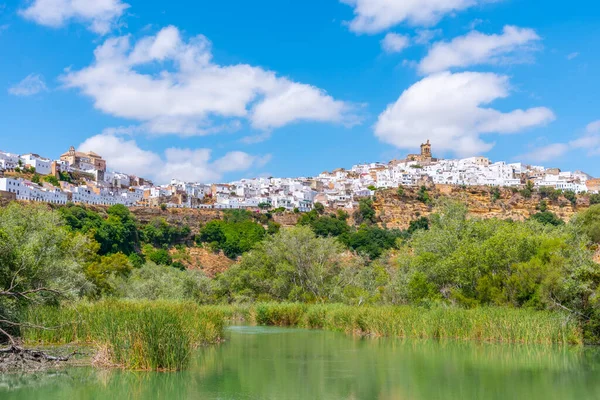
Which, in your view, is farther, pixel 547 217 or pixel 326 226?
pixel 547 217

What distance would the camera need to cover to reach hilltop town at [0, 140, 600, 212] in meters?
107

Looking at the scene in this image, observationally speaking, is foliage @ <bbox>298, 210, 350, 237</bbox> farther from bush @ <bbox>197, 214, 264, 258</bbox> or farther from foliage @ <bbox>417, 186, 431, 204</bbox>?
foliage @ <bbox>417, 186, 431, 204</bbox>

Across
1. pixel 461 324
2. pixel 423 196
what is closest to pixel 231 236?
pixel 423 196

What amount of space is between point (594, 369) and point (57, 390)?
14.9m

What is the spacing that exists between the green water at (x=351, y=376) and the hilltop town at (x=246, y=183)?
267 ft

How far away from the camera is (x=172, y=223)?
313 feet

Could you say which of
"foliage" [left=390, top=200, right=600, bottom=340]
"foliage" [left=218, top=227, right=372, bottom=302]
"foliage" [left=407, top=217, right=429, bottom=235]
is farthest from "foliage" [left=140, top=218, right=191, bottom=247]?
"foliage" [left=390, top=200, right=600, bottom=340]

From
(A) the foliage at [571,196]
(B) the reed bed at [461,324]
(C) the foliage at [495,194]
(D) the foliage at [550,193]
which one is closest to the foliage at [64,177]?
(C) the foliage at [495,194]

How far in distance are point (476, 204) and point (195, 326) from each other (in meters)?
97.3

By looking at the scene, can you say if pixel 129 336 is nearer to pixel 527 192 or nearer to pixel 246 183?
pixel 527 192

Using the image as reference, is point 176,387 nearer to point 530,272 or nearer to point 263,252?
point 530,272

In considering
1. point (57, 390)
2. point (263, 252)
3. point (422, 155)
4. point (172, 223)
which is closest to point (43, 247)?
point (57, 390)

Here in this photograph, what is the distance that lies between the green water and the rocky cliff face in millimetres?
83772

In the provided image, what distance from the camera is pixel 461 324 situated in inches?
943
